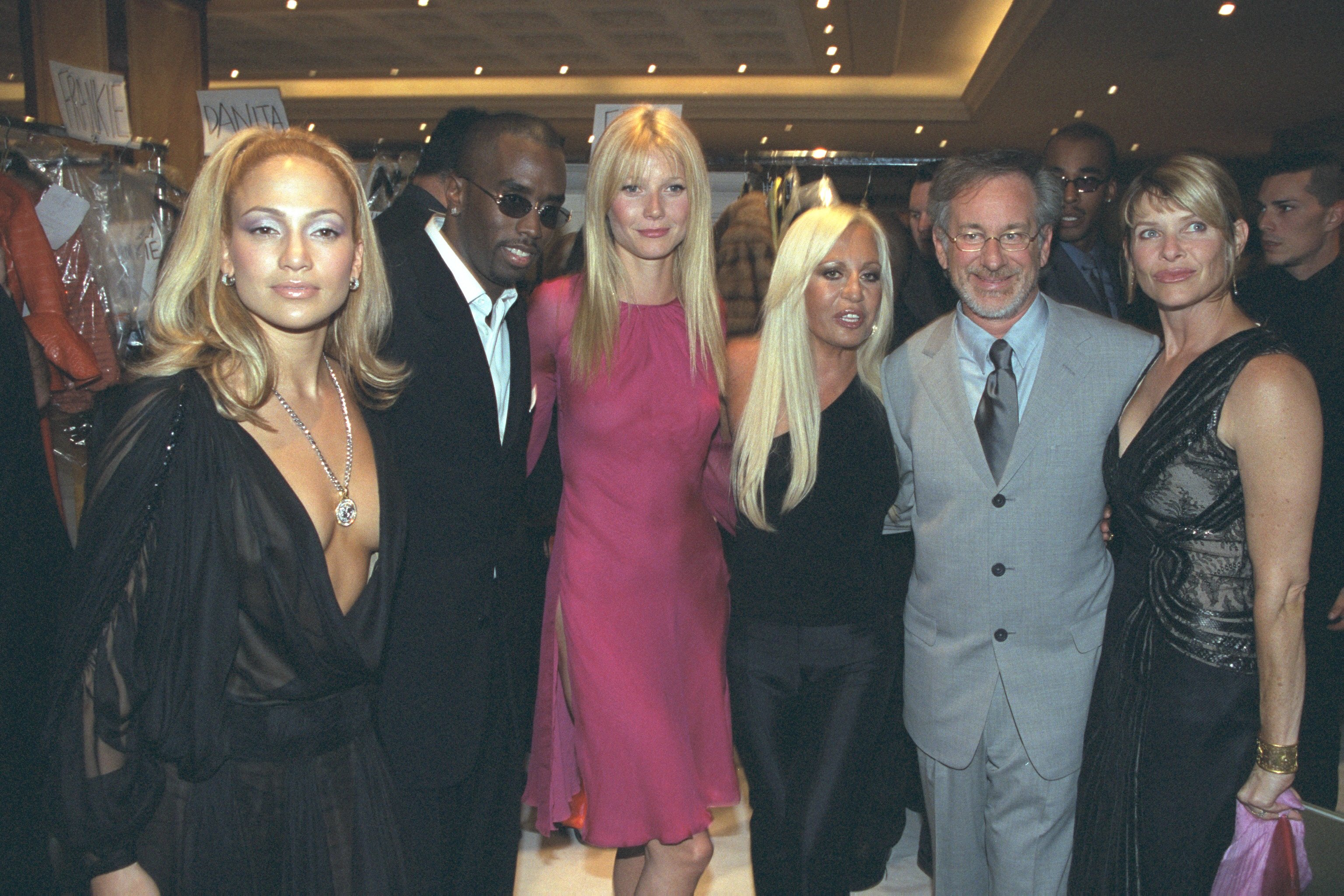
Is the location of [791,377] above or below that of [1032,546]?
above

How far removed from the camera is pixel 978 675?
7.41 feet

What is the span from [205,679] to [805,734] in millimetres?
1573

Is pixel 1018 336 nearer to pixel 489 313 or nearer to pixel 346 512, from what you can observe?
pixel 489 313

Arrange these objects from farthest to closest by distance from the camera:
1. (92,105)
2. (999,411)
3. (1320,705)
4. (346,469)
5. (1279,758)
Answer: (92,105) < (1320,705) < (999,411) < (1279,758) < (346,469)

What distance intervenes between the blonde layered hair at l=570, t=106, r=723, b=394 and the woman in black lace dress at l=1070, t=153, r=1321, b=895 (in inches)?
40.2

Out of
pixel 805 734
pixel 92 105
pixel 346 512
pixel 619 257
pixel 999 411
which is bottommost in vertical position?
pixel 805 734

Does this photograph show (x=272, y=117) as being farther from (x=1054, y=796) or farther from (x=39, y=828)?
(x=1054, y=796)

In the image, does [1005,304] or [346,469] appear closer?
[346,469]

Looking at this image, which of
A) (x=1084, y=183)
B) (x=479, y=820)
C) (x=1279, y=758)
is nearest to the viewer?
(x=1279, y=758)

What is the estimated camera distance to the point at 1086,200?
349cm

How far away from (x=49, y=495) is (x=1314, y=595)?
3.60 metres

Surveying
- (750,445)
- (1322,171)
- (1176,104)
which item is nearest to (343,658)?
(750,445)

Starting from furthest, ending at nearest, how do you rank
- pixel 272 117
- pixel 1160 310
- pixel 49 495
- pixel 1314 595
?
pixel 272 117
pixel 1314 595
pixel 49 495
pixel 1160 310

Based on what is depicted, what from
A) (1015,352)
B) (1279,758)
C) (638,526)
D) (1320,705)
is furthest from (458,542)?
(1320,705)
